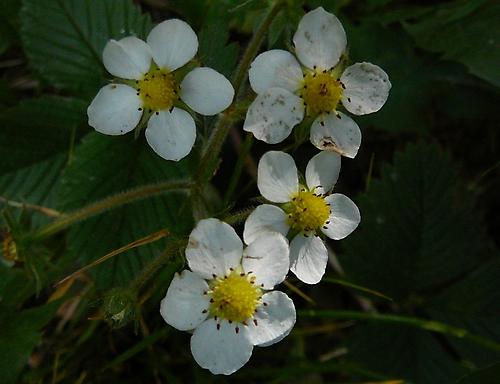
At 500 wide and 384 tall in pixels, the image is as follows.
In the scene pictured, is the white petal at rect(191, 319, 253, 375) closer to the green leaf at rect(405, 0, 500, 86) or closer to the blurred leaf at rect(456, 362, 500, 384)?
the blurred leaf at rect(456, 362, 500, 384)

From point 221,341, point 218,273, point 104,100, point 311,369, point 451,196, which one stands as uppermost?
point 104,100

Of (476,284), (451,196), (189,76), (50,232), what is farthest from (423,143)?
(50,232)

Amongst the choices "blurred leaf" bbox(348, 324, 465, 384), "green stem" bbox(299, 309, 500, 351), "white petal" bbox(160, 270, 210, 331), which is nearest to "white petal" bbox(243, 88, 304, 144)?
"white petal" bbox(160, 270, 210, 331)

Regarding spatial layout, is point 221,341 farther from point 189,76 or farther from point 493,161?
point 493,161

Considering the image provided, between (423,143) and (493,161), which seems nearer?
(423,143)

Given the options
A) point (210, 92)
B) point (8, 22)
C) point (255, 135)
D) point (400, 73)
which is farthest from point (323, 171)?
point (8, 22)

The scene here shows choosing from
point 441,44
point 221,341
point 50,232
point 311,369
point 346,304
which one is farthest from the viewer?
point 346,304

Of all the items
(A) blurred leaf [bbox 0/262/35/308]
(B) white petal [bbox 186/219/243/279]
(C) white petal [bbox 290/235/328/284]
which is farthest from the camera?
(A) blurred leaf [bbox 0/262/35/308]
